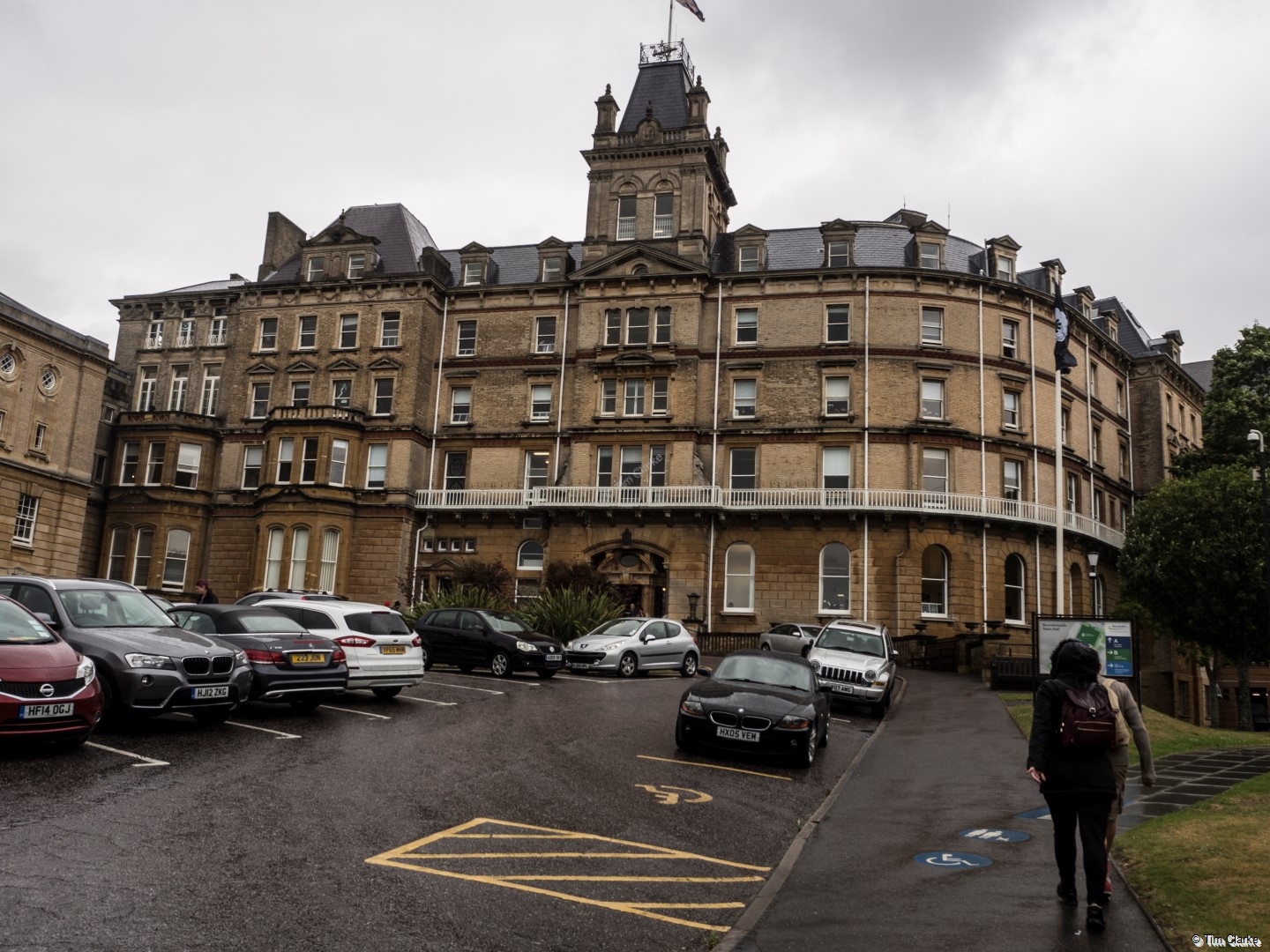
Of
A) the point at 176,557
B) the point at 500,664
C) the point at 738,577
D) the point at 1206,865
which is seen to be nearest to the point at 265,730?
the point at 500,664

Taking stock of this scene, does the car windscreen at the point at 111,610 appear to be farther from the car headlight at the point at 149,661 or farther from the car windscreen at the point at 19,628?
the car windscreen at the point at 19,628

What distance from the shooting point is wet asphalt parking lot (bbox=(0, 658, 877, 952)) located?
6.34 m

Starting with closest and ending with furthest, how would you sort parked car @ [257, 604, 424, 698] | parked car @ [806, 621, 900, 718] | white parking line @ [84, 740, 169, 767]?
white parking line @ [84, 740, 169, 767] → parked car @ [257, 604, 424, 698] → parked car @ [806, 621, 900, 718]

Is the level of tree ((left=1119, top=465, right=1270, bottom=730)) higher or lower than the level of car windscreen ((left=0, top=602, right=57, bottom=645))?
higher

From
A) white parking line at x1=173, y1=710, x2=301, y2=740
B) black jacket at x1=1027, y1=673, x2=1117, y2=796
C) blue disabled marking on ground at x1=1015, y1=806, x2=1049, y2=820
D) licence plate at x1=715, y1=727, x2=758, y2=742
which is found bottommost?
blue disabled marking on ground at x1=1015, y1=806, x2=1049, y2=820

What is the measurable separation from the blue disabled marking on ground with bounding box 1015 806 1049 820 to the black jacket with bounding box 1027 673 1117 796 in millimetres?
4150

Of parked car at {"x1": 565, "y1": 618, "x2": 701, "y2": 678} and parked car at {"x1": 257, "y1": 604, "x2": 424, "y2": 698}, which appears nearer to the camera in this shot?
parked car at {"x1": 257, "y1": 604, "x2": 424, "y2": 698}

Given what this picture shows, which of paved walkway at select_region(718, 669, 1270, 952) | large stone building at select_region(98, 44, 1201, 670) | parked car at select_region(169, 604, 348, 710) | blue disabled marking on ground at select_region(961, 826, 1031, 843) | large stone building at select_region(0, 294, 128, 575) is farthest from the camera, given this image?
large stone building at select_region(0, 294, 128, 575)

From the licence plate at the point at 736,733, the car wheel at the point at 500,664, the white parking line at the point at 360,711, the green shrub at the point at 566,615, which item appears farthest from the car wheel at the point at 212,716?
the green shrub at the point at 566,615

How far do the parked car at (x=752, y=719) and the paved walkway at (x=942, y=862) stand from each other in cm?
94

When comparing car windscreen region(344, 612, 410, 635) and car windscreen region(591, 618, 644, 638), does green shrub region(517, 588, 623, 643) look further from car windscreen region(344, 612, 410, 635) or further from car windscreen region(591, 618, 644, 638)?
car windscreen region(344, 612, 410, 635)

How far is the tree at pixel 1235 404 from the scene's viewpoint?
4019 centimetres

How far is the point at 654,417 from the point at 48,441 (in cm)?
2540

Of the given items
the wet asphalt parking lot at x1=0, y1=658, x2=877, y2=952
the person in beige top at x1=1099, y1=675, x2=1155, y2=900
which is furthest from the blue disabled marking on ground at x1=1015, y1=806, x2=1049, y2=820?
the person in beige top at x1=1099, y1=675, x2=1155, y2=900
